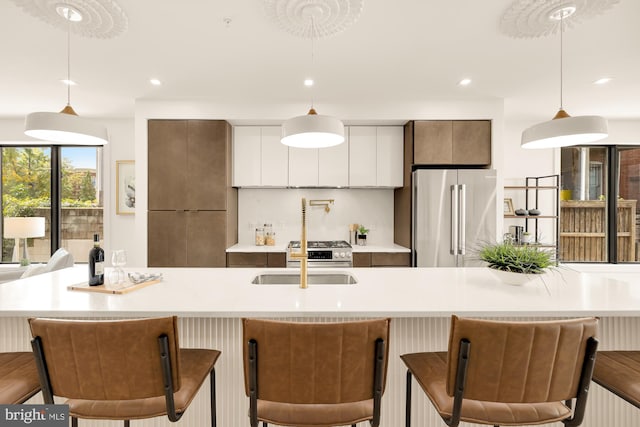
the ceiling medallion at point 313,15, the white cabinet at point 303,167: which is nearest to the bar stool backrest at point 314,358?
the ceiling medallion at point 313,15

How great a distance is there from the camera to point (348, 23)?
6.35 feet

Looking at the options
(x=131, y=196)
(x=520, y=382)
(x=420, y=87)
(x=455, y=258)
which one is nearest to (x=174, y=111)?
(x=131, y=196)

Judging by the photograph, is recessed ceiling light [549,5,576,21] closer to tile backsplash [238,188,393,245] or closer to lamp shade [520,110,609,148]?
lamp shade [520,110,609,148]

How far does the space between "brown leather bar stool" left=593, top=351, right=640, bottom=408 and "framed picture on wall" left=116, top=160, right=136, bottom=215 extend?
4.79 m

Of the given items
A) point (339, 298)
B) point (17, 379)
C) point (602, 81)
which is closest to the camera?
point (17, 379)

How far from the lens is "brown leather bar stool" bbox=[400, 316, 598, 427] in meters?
1.01

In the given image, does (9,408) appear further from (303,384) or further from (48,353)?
(303,384)

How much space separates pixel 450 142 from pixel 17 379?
12.6ft

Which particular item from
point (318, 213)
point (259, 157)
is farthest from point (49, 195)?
point (318, 213)

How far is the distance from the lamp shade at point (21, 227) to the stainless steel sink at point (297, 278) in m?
3.66

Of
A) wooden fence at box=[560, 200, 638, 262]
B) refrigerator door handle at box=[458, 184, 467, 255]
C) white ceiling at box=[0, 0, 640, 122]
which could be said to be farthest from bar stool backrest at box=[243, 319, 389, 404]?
wooden fence at box=[560, 200, 638, 262]

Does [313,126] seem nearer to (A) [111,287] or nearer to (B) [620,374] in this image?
(A) [111,287]

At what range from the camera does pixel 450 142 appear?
367cm

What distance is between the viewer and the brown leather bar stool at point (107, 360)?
100 centimetres
